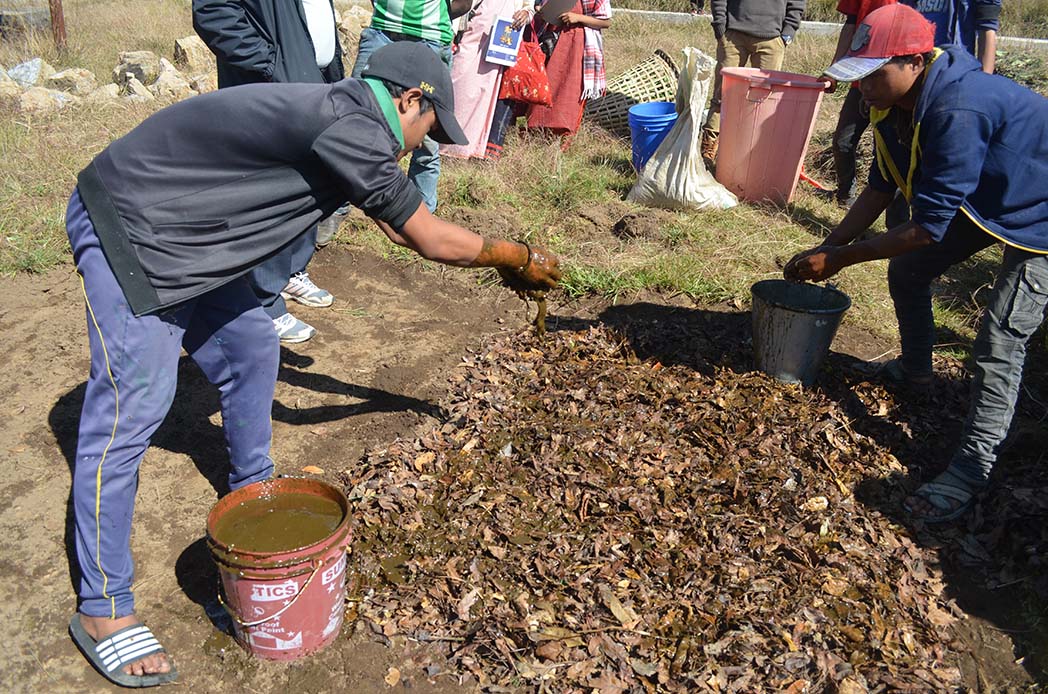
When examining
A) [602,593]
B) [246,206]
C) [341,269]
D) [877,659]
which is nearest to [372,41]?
[341,269]

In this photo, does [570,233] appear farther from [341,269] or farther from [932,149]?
[932,149]

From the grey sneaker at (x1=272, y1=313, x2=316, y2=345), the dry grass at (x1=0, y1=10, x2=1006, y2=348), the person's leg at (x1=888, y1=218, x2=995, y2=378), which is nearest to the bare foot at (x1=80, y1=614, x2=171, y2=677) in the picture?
the grey sneaker at (x1=272, y1=313, x2=316, y2=345)

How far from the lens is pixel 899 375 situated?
438cm

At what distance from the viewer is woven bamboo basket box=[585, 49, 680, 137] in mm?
8812

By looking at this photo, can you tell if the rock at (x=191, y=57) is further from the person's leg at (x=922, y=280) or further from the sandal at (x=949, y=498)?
the sandal at (x=949, y=498)

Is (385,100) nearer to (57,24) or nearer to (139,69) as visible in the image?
(139,69)

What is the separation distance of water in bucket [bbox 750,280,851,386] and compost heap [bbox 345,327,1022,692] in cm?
11

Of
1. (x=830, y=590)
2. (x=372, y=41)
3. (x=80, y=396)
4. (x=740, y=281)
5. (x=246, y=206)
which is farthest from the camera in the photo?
(x=372, y=41)

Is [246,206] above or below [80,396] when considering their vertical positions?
above

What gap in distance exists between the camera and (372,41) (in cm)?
582

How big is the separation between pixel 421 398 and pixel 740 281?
7.81 ft

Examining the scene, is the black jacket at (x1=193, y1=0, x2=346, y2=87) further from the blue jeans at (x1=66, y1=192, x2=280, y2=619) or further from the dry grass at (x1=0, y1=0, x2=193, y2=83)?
the dry grass at (x1=0, y1=0, x2=193, y2=83)

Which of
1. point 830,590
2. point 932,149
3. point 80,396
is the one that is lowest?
point 80,396

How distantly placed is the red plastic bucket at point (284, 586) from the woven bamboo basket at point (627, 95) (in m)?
6.92
